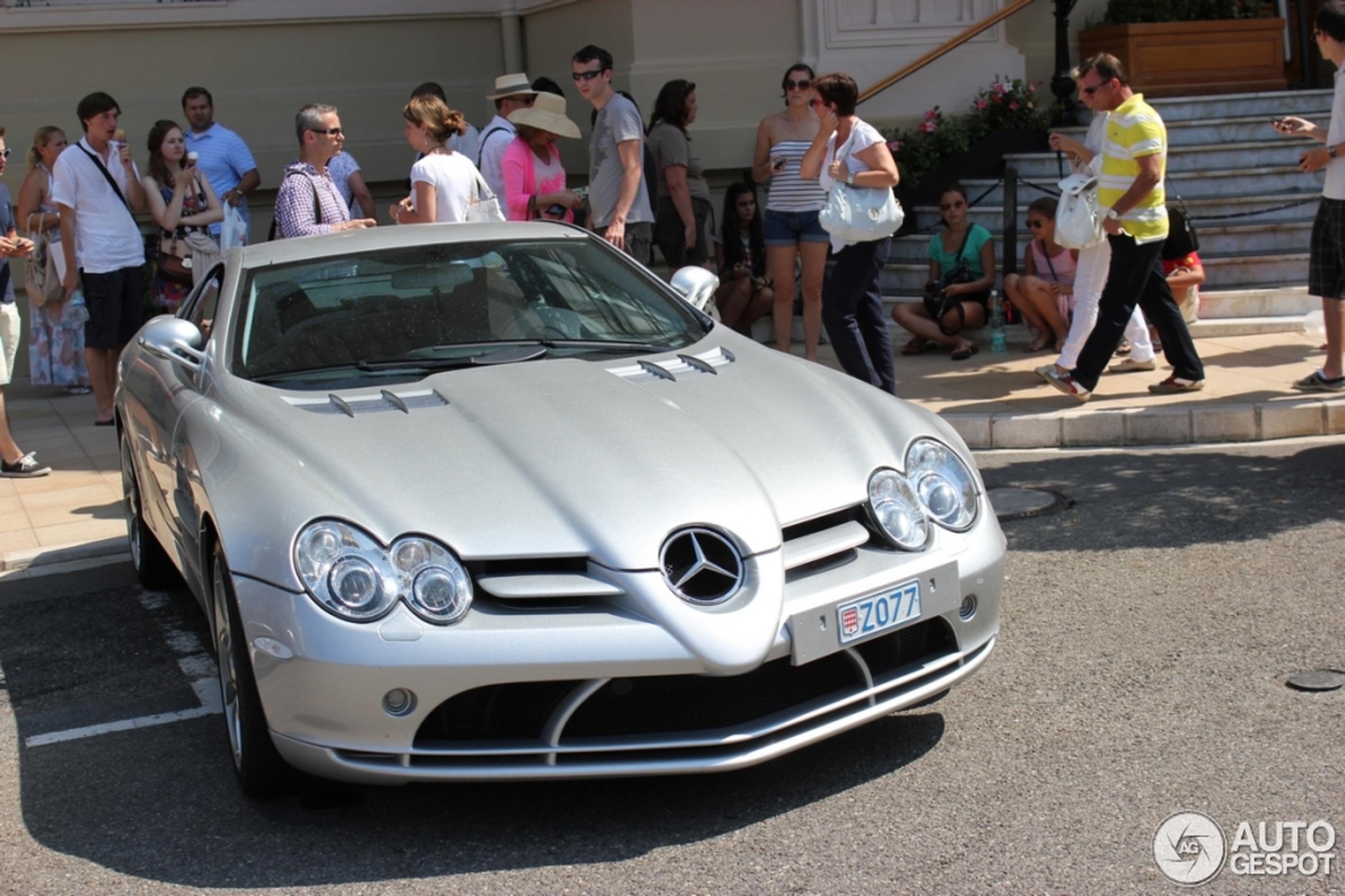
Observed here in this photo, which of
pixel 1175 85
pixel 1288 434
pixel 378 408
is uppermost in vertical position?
pixel 1175 85

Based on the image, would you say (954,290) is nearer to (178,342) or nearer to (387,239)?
(387,239)

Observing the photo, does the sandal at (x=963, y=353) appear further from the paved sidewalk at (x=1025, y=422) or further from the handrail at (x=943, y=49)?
the handrail at (x=943, y=49)

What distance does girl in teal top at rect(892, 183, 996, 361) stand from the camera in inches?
410

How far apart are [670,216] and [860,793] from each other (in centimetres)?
777

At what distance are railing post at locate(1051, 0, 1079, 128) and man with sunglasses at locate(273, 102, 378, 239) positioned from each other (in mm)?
7222

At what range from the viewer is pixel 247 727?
3.88 meters

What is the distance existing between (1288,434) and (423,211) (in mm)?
4596

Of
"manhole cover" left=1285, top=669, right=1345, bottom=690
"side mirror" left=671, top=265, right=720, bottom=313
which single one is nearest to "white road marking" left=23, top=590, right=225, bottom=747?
"side mirror" left=671, top=265, right=720, bottom=313

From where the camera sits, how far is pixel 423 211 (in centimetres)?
753

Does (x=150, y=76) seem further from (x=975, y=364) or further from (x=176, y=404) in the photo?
(x=176, y=404)

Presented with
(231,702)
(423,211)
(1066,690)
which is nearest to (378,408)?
(231,702)

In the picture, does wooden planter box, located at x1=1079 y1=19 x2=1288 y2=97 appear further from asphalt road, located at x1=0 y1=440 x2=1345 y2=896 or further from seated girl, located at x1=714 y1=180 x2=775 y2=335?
asphalt road, located at x1=0 y1=440 x2=1345 y2=896

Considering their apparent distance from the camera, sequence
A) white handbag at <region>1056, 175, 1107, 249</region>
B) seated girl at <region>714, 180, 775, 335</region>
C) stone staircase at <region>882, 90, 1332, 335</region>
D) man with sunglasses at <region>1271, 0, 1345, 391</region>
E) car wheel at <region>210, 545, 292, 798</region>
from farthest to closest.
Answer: seated girl at <region>714, 180, 775, 335</region> < stone staircase at <region>882, 90, 1332, 335</region> < white handbag at <region>1056, 175, 1107, 249</region> < man with sunglasses at <region>1271, 0, 1345, 391</region> < car wheel at <region>210, 545, 292, 798</region>

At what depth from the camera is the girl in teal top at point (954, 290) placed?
10.4m
